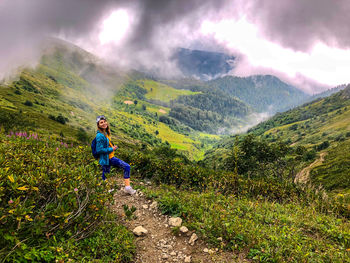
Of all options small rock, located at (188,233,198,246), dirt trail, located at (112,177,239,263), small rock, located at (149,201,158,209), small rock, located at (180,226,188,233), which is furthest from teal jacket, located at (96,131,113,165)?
small rock, located at (188,233,198,246)

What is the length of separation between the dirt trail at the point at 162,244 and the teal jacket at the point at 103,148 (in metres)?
1.86

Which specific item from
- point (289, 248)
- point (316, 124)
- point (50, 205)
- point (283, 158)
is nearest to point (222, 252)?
point (289, 248)

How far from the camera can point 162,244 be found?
505 centimetres

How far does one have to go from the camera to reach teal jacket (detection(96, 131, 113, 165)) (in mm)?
6904

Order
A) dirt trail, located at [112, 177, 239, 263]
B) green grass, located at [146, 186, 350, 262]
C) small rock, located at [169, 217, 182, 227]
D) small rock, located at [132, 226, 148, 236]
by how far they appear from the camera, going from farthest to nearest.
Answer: small rock, located at [169, 217, 182, 227] < small rock, located at [132, 226, 148, 236] < dirt trail, located at [112, 177, 239, 263] < green grass, located at [146, 186, 350, 262]

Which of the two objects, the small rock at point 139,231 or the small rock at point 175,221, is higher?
the small rock at point 175,221

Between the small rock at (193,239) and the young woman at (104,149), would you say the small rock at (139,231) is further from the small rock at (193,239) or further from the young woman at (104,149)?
the young woman at (104,149)

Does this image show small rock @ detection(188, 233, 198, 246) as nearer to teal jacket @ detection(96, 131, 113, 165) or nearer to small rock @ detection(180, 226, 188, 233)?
small rock @ detection(180, 226, 188, 233)

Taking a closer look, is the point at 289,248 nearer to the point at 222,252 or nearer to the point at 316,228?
the point at 222,252

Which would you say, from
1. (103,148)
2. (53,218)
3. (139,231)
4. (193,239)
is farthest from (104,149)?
(193,239)

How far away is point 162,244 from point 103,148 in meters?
4.02

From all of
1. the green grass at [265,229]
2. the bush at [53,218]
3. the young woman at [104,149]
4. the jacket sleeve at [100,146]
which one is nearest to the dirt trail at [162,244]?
the green grass at [265,229]

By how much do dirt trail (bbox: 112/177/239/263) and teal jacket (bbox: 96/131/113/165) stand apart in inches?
73.3

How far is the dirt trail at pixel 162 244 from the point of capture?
451 centimetres
